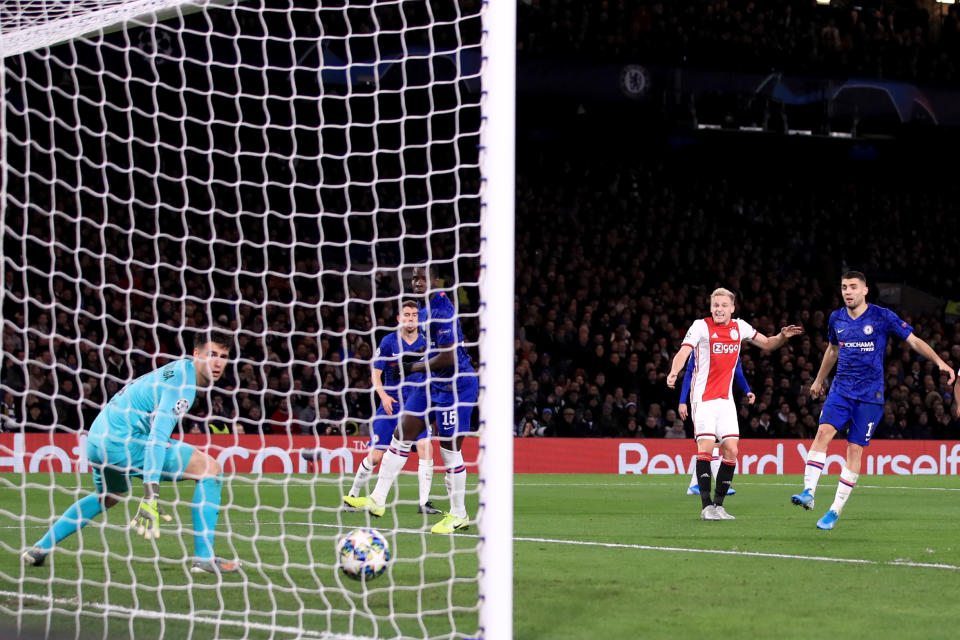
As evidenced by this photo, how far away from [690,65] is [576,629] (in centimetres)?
1942

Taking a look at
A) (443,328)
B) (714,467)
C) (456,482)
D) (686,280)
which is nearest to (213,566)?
(456,482)

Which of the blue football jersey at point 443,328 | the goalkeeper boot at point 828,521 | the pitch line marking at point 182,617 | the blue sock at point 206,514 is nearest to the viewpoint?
the pitch line marking at point 182,617

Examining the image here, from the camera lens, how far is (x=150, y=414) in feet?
20.4

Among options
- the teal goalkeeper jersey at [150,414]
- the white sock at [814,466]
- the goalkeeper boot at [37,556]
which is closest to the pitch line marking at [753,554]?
the white sock at [814,466]

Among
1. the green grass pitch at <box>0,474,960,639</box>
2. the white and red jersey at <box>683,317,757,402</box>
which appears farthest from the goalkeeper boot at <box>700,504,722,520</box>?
the white and red jersey at <box>683,317,757,402</box>

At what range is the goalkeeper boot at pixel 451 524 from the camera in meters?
8.58

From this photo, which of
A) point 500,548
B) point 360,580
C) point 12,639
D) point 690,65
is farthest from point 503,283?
point 690,65

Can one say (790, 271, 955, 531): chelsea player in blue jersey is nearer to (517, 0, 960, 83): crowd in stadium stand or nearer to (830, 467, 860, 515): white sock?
(830, 467, 860, 515): white sock

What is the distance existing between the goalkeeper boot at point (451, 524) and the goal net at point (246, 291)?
156 mm

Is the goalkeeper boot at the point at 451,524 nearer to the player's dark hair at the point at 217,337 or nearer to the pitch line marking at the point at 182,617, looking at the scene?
the player's dark hair at the point at 217,337

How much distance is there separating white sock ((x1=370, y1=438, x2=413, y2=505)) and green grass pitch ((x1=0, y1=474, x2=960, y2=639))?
9.1 inches

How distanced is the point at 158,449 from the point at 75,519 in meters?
0.72

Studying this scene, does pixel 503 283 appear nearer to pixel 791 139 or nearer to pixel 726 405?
pixel 726 405

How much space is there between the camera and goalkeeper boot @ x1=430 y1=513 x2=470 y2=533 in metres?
8.58
